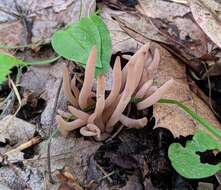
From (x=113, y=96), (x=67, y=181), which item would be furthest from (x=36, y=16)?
(x=67, y=181)

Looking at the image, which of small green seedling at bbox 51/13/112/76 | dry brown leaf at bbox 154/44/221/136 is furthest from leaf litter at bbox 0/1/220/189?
small green seedling at bbox 51/13/112/76

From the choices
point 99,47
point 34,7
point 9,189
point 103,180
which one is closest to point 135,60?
point 99,47

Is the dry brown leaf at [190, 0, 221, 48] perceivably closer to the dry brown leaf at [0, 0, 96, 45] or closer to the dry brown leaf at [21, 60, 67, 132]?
the dry brown leaf at [0, 0, 96, 45]

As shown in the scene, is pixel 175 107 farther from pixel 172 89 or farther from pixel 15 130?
pixel 15 130

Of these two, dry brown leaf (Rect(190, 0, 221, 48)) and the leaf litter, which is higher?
dry brown leaf (Rect(190, 0, 221, 48))

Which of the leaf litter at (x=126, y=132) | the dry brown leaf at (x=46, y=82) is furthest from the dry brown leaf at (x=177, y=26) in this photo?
the dry brown leaf at (x=46, y=82)

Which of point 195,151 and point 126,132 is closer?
point 195,151
